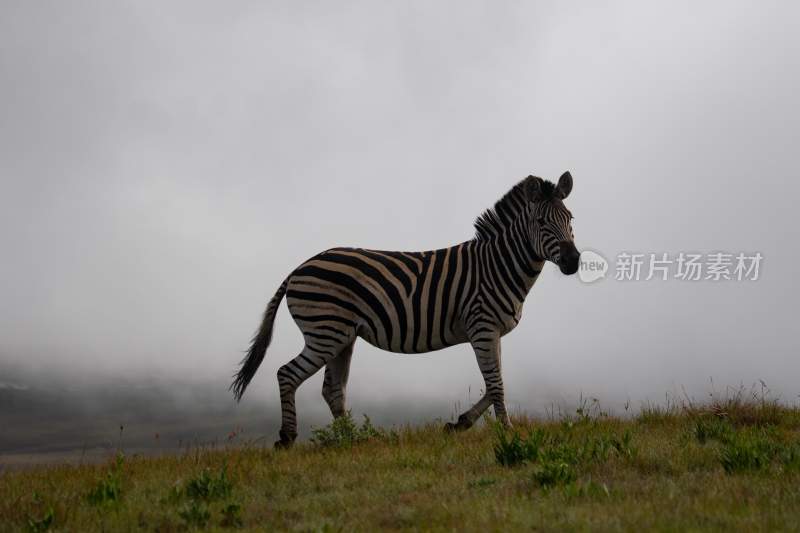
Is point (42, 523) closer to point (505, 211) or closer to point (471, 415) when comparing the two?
point (471, 415)

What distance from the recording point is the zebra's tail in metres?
10.4

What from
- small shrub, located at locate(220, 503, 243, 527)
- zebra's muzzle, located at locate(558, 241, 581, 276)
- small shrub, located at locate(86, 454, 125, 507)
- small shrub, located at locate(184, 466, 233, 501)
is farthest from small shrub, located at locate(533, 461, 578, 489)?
zebra's muzzle, located at locate(558, 241, 581, 276)

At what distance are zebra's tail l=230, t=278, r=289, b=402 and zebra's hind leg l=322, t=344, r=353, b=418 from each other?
3.36 ft

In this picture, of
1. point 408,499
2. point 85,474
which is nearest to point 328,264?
point 85,474

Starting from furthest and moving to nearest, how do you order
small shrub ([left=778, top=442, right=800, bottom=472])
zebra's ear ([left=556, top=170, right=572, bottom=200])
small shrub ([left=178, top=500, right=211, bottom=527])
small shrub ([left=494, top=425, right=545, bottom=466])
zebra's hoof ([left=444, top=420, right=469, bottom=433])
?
zebra's ear ([left=556, top=170, right=572, bottom=200]), zebra's hoof ([left=444, top=420, right=469, bottom=433]), small shrub ([left=494, top=425, right=545, bottom=466]), small shrub ([left=778, top=442, right=800, bottom=472]), small shrub ([left=178, top=500, right=211, bottom=527])

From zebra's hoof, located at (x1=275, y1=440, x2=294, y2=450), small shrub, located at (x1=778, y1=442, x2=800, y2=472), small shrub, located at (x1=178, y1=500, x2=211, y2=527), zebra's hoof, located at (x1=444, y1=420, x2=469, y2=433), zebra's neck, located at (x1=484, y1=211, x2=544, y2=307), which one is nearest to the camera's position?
small shrub, located at (x1=178, y1=500, x2=211, y2=527)

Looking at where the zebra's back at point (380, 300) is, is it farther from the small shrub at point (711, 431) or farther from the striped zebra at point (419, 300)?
the small shrub at point (711, 431)

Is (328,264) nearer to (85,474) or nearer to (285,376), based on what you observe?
(285,376)

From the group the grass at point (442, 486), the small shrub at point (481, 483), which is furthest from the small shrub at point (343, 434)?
the small shrub at point (481, 483)

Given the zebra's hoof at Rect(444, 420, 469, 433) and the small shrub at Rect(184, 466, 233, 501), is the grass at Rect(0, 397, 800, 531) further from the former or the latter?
the zebra's hoof at Rect(444, 420, 469, 433)

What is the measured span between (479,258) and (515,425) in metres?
2.51

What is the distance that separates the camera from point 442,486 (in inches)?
253

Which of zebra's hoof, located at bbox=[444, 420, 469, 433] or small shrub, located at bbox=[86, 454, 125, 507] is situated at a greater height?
zebra's hoof, located at bbox=[444, 420, 469, 433]

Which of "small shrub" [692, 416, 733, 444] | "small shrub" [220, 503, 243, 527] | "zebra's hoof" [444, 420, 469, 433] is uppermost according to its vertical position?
"zebra's hoof" [444, 420, 469, 433]
